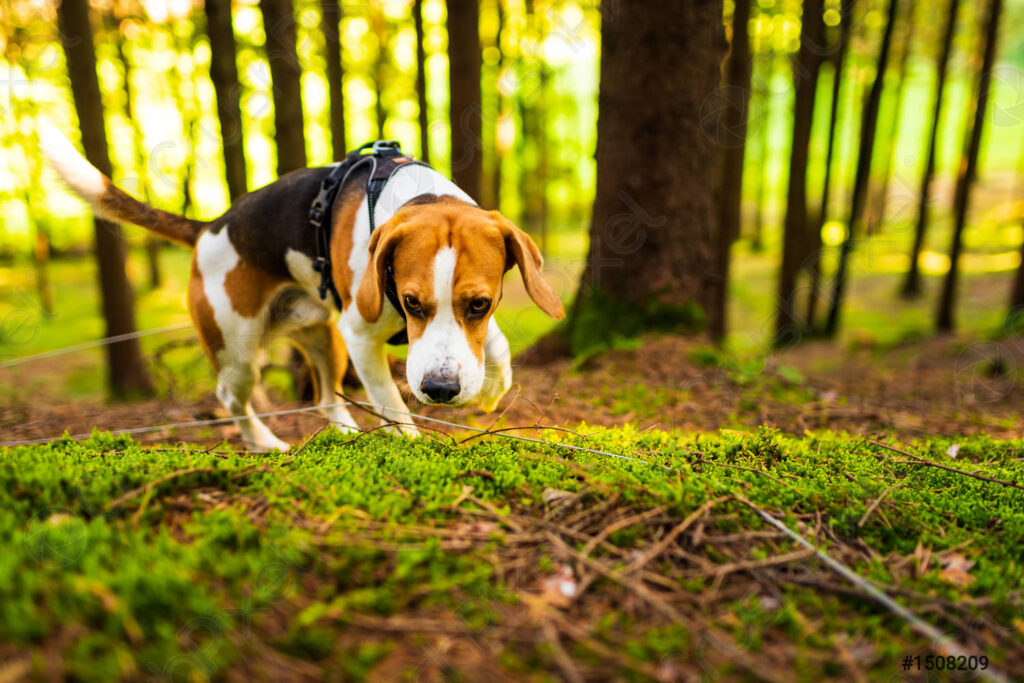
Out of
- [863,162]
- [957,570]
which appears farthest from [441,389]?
[863,162]

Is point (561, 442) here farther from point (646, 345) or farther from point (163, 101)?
point (163, 101)

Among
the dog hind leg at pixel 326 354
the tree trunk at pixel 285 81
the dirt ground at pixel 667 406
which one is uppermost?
the tree trunk at pixel 285 81

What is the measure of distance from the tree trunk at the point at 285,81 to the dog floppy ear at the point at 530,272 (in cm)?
430

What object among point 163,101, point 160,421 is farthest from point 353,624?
point 163,101

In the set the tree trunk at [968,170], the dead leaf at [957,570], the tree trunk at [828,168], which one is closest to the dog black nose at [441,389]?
the dead leaf at [957,570]

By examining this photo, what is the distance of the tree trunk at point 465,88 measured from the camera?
23.5 feet

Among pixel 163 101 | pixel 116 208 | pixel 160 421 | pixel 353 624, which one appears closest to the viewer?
pixel 353 624

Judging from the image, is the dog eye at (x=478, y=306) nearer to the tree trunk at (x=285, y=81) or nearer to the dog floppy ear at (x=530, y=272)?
the dog floppy ear at (x=530, y=272)

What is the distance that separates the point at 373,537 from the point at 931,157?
15436mm

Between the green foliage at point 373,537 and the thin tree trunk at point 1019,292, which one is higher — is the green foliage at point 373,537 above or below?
above

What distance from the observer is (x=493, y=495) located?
2.21 m

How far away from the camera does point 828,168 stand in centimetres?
1152

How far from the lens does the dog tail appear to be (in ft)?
13.5

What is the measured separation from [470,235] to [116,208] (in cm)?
286
